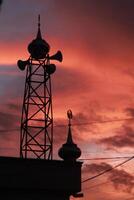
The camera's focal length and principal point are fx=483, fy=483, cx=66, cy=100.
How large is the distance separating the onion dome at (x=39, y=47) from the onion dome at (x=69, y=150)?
6009 mm

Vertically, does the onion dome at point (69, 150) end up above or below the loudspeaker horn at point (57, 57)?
below

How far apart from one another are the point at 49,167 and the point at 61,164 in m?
1.09

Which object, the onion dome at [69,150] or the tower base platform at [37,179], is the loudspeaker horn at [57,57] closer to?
the onion dome at [69,150]

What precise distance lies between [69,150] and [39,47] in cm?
976

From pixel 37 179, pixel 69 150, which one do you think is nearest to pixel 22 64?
pixel 69 150

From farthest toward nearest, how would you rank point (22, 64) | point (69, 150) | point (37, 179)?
point (22, 64) < point (69, 150) < point (37, 179)

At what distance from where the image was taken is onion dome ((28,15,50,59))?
44.2 meters

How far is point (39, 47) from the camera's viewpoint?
4422 cm

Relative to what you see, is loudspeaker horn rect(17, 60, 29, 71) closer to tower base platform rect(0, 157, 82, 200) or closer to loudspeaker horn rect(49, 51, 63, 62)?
loudspeaker horn rect(49, 51, 63, 62)

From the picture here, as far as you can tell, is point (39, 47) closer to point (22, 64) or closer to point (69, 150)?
point (22, 64)

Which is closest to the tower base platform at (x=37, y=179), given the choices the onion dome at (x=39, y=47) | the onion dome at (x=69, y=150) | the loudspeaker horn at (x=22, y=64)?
the onion dome at (x=69, y=150)

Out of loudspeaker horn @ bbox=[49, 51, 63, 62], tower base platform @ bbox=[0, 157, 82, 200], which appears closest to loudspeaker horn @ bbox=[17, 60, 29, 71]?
loudspeaker horn @ bbox=[49, 51, 63, 62]

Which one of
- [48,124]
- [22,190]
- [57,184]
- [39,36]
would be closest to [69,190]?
[57,184]

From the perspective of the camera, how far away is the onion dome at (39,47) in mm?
44188
